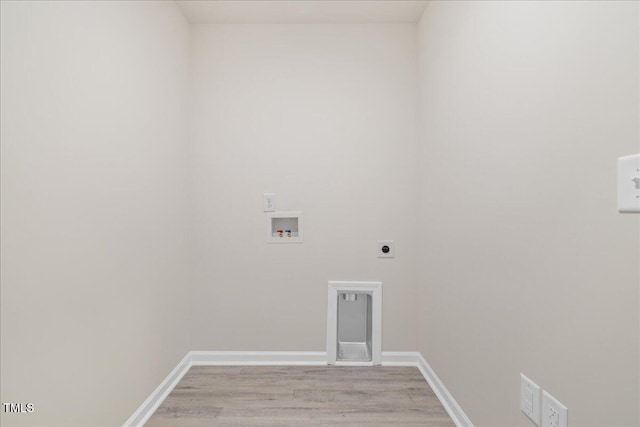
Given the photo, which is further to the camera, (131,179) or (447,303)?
(447,303)

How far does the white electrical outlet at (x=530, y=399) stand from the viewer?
4.19 ft

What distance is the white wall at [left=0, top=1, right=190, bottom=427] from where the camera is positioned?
1.19 metres

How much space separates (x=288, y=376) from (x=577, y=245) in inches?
82.3

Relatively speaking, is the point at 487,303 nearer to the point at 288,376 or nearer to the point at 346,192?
the point at 346,192

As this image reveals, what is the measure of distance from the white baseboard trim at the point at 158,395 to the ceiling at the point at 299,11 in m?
2.61

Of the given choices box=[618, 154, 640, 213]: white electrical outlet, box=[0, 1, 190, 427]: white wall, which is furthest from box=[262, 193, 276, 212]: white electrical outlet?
box=[618, 154, 640, 213]: white electrical outlet

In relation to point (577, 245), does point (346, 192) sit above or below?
above

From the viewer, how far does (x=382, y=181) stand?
9.07 feet

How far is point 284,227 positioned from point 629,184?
7.17 feet

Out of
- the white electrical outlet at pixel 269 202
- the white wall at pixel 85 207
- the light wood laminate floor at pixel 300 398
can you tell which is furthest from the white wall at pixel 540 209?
the white wall at pixel 85 207

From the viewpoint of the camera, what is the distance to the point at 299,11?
2.57m

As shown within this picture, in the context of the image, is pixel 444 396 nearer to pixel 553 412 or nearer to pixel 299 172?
pixel 553 412

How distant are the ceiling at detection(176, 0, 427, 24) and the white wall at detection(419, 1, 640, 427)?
54 centimetres

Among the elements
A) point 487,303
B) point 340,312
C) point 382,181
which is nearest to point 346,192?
point 382,181
